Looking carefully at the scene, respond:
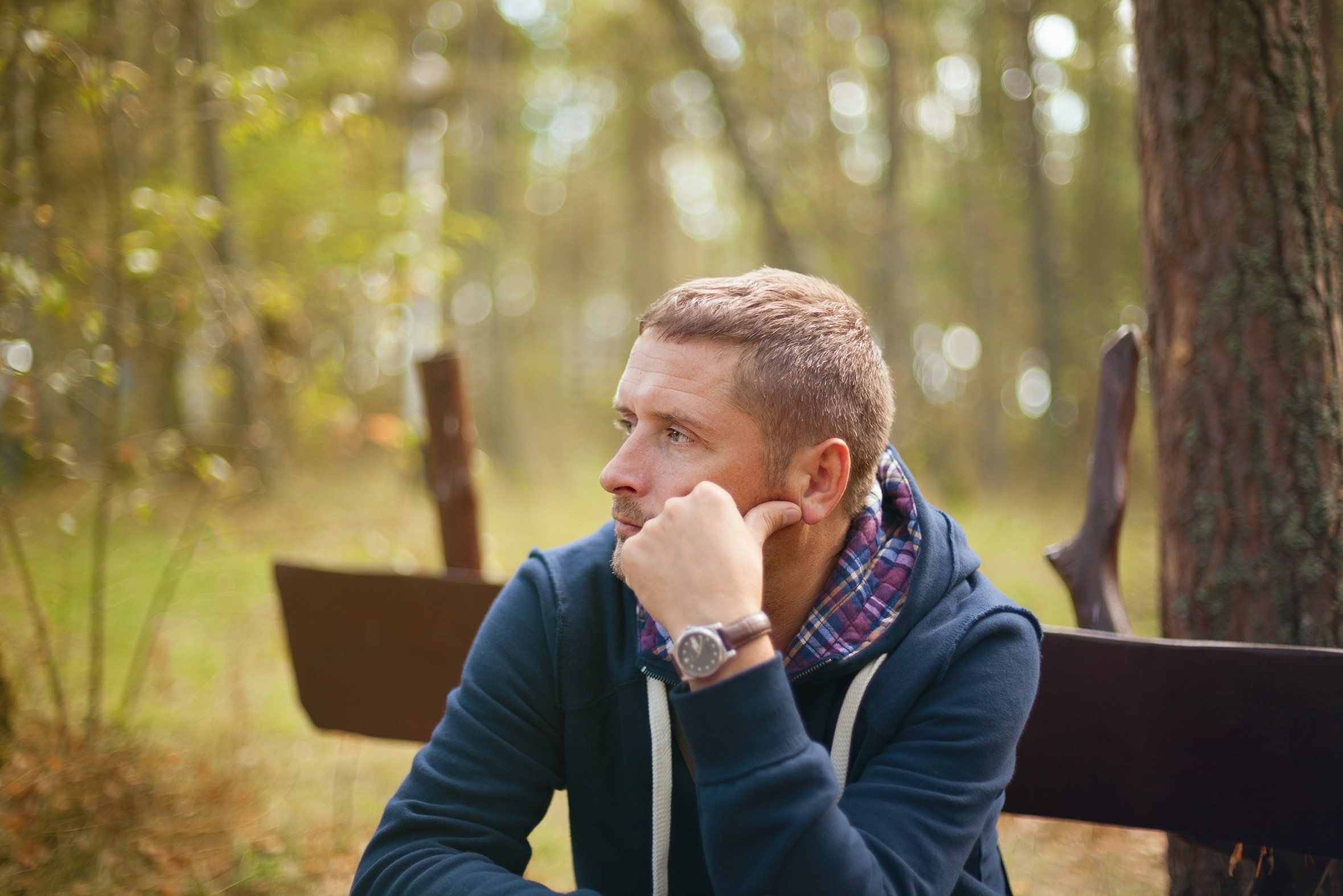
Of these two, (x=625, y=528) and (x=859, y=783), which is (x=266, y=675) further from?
(x=859, y=783)

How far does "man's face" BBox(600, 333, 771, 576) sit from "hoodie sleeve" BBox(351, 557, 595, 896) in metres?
0.28

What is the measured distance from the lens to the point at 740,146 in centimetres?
952

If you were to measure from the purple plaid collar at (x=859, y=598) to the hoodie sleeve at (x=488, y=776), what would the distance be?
0.84ft

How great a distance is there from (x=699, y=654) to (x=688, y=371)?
22.9 inches

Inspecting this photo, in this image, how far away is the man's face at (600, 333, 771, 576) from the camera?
5.79ft

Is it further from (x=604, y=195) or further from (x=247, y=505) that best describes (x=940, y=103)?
(x=247, y=505)

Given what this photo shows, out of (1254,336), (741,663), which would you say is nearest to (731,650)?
(741,663)

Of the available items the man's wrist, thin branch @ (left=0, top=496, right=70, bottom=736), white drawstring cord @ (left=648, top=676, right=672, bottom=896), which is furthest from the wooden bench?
thin branch @ (left=0, top=496, right=70, bottom=736)

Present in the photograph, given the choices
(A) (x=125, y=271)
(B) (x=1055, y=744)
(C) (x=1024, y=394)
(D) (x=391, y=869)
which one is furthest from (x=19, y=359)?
(C) (x=1024, y=394)

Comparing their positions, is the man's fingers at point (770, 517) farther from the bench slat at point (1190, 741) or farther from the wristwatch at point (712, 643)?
the bench slat at point (1190, 741)

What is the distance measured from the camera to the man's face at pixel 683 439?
176 cm

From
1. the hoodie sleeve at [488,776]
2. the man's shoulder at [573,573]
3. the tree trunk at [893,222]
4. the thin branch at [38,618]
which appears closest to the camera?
the hoodie sleeve at [488,776]

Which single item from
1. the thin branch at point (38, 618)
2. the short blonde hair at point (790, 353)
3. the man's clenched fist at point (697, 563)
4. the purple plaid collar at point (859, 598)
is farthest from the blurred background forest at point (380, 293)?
the man's clenched fist at point (697, 563)

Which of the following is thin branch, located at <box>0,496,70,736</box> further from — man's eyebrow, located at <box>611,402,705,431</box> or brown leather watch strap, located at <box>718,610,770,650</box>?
brown leather watch strap, located at <box>718,610,770,650</box>
